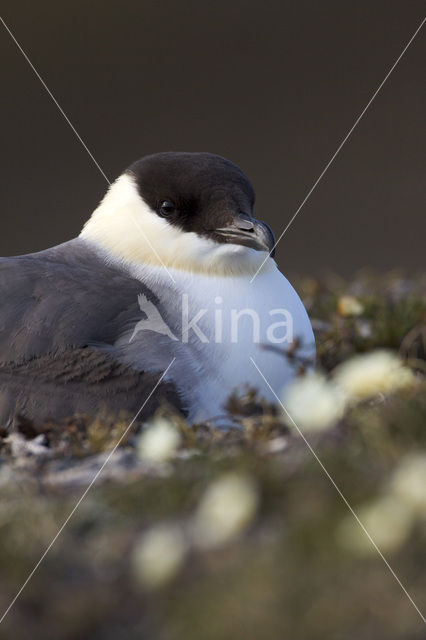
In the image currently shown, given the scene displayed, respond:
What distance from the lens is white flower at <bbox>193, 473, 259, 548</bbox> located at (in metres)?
1.91

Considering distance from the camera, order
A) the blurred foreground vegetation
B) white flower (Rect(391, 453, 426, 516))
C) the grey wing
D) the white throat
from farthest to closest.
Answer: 1. the white throat
2. the grey wing
3. white flower (Rect(391, 453, 426, 516))
4. the blurred foreground vegetation

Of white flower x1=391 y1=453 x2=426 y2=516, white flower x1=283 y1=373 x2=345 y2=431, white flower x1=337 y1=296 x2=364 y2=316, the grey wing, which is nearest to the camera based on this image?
white flower x1=391 y1=453 x2=426 y2=516

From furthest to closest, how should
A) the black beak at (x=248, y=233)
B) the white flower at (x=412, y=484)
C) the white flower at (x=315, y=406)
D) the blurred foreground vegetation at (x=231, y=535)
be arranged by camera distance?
the black beak at (x=248, y=233) → the white flower at (x=315, y=406) → the white flower at (x=412, y=484) → the blurred foreground vegetation at (x=231, y=535)

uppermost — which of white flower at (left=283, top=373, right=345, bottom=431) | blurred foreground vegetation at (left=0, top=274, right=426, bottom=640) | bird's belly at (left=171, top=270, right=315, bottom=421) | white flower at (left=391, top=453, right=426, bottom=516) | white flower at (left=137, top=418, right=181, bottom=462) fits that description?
white flower at (left=391, top=453, right=426, bottom=516)

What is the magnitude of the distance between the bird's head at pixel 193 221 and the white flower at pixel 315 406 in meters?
0.94

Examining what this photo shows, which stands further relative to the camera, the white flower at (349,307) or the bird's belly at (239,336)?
the white flower at (349,307)

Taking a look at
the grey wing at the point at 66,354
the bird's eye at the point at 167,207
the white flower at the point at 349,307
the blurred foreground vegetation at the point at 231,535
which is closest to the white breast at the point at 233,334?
the grey wing at the point at 66,354

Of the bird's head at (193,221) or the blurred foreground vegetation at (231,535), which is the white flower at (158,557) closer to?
the blurred foreground vegetation at (231,535)

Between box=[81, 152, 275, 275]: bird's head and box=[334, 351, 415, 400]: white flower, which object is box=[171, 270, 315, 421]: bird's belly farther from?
box=[334, 351, 415, 400]: white flower

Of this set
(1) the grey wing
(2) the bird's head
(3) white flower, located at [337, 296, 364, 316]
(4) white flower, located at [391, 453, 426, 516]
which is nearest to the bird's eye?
(2) the bird's head

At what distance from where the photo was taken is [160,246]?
11.8 ft

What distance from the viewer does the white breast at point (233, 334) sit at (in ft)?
10.5

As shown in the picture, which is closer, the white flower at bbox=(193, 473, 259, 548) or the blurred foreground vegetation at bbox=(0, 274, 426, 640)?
the blurred foreground vegetation at bbox=(0, 274, 426, 640)

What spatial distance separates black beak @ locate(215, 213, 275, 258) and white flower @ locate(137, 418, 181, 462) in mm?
1018
